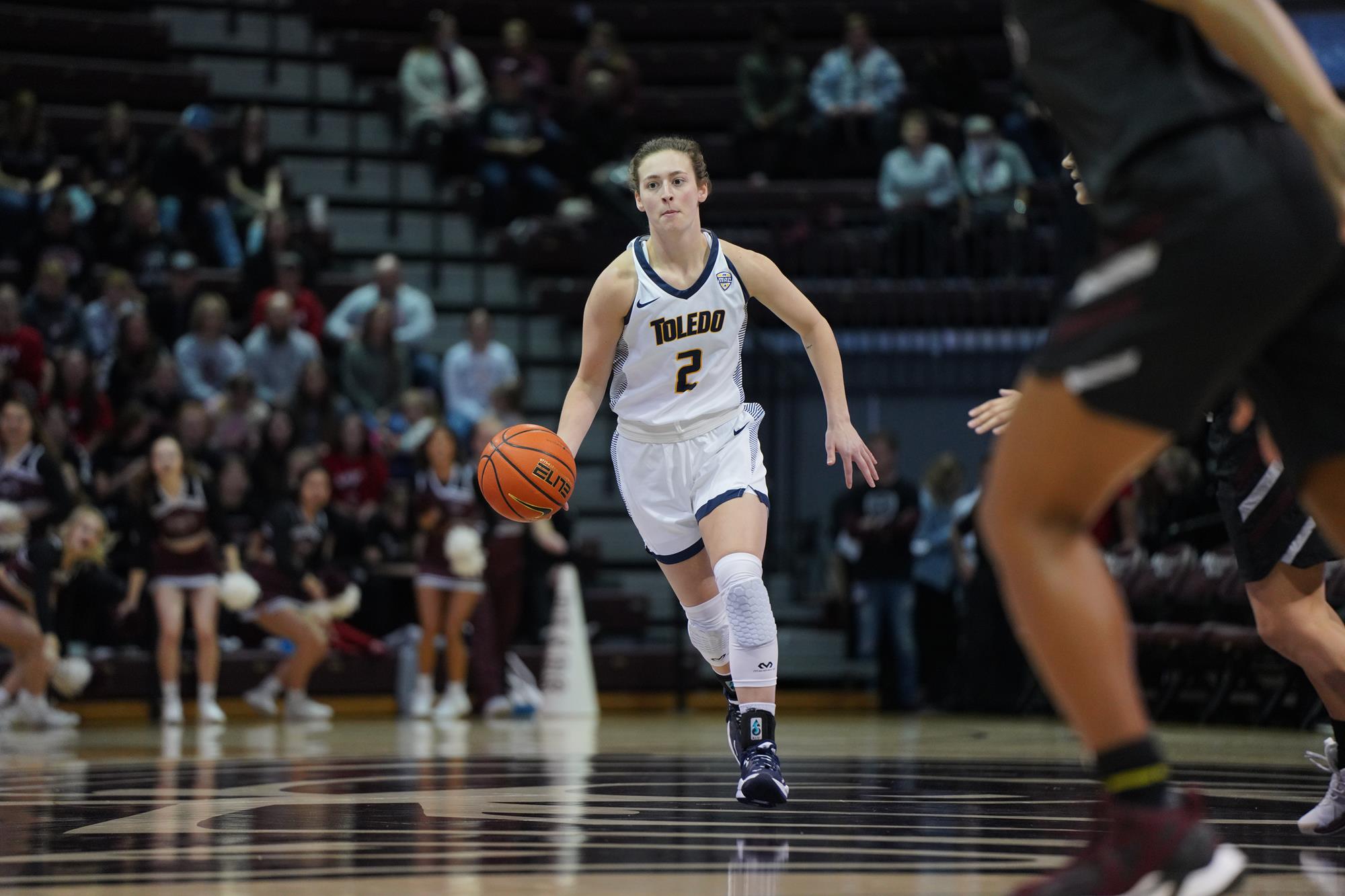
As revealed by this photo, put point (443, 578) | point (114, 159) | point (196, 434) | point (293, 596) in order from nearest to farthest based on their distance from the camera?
1. point (293, 596)
2. point (443, 578)
3. point (196, 434)
4. point (114, 159)

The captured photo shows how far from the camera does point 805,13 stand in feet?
59.8

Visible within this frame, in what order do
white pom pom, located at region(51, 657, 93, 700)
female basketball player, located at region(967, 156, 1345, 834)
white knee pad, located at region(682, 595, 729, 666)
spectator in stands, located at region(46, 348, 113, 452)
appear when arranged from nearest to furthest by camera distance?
female basketball player, located at region(967, 156, 1345, 834)
white knee pad, located at region(682, 595, 729, 666)
white pom pom, located at region(51, 657, 93, 700)
spectator in stands, located at region(46, 348, 113, 452)

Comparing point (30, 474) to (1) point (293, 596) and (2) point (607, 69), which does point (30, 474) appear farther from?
(2) point (607, 69)

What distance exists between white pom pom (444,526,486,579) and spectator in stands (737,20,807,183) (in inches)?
215

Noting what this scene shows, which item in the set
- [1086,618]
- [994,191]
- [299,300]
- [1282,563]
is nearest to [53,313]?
[299,300]

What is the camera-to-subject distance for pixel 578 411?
585 cm

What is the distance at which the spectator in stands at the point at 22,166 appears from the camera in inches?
548

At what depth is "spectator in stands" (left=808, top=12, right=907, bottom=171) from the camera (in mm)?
15781

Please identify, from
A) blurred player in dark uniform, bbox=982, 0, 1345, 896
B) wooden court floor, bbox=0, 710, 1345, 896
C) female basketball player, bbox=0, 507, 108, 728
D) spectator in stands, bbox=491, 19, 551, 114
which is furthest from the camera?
spectator in stands, bbox=491, 19, 551, 114

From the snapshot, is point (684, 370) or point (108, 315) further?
point (108, 315)

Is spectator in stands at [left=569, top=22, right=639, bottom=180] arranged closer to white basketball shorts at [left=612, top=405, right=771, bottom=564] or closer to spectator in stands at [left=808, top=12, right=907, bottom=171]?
spectator in stands at [left=808, top=12, right=907, bottom=171]

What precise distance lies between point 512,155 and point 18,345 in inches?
201

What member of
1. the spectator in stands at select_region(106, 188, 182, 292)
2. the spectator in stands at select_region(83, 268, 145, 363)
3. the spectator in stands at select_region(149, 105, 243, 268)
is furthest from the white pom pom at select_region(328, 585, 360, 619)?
the spectator in stands at select_region(149, 105, 243, 268)

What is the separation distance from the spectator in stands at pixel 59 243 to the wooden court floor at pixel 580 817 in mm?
5622
